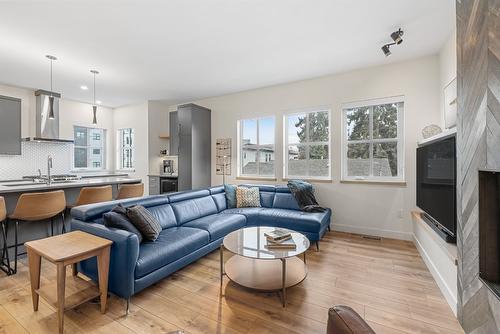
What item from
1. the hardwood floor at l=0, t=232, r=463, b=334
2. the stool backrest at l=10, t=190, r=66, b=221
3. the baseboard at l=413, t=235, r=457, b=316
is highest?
the stool backrest at l=10, t=190, r=66, b=221

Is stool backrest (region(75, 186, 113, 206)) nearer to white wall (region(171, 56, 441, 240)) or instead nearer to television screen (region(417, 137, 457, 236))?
white wall (region(171, 56, 441, 240))

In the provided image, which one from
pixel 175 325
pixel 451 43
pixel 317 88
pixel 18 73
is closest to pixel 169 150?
pixel 18 73

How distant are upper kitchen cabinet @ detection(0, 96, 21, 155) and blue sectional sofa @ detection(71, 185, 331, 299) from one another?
156 inches

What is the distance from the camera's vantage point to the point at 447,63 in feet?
9.84

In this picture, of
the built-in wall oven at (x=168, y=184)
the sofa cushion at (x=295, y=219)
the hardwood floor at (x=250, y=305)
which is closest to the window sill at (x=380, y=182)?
the sofa cushion at (x=295, y=219)

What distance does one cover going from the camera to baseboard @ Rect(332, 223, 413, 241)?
3615 mm

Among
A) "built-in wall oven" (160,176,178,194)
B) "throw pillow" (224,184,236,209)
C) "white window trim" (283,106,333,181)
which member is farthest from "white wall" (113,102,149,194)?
"white window trim" (283,106,333,181)

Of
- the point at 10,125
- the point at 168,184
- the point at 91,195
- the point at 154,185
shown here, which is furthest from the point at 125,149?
the point at 91,195

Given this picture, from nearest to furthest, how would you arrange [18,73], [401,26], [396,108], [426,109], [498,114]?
[498,114] < [401,26] < [426,109] < [396,108] < [18,73]

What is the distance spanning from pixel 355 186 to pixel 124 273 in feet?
11.8

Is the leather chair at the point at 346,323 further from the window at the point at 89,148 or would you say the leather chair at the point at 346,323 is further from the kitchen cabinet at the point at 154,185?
the window at the point at 89,148

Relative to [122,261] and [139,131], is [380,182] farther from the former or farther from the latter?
[139,131]

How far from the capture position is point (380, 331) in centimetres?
171

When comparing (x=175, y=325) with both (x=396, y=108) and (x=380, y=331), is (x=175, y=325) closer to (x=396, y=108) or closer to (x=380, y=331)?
(x=380, y=331)
